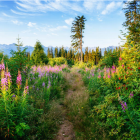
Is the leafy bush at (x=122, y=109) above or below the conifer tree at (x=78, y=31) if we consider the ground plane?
below

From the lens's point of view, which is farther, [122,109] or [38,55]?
[38,55]

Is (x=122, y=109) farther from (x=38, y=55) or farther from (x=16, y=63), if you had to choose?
(x=38, y=55)

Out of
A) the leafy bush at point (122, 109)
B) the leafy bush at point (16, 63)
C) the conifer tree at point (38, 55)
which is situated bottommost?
the leafy bush at point (122, 109)

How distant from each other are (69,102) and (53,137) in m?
2.18

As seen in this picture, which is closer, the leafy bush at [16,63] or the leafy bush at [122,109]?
the leafy bush at [122,109]

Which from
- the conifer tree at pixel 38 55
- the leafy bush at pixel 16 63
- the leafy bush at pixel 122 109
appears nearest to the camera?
the leafy bush at pixel 122 109

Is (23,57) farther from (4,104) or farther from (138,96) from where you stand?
(138,96)

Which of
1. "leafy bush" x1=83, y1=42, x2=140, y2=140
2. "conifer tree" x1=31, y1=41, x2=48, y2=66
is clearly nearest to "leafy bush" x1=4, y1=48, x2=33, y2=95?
"leafy bush" x1=83, y1=42, x2=140, y2=140

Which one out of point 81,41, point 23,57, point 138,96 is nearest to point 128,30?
point 138,96

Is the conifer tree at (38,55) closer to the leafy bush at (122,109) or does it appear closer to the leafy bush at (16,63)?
the leafy bush at (16,63)

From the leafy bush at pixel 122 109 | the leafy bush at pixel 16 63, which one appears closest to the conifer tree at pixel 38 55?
the leafy bush at pixel 16 63

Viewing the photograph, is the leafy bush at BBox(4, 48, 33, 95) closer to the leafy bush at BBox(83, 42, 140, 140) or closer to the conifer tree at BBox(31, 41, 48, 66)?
the leafy bush at BBox(83, 42, 140, 140)

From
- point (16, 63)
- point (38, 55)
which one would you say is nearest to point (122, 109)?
point (16, 63)

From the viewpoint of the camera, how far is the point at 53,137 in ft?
9.91
